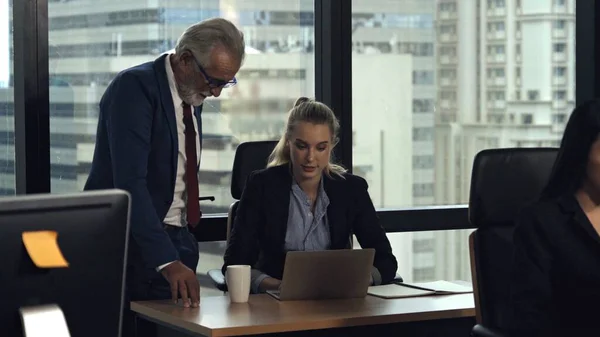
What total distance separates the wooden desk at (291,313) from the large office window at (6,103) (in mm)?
959

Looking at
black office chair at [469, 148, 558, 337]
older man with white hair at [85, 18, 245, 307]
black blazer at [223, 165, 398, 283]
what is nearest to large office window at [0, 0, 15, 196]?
older man with white hair at [85, 18, 245, 307]

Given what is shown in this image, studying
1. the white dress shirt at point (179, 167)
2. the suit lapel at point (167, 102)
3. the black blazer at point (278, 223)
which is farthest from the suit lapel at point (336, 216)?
the suit lapel at point (167, 102)

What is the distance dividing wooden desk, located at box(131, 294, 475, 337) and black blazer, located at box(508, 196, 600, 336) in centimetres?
36

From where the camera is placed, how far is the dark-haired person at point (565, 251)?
8.89 ft

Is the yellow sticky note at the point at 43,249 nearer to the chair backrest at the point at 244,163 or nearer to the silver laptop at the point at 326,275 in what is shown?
the silver laptop at the point at 326,275

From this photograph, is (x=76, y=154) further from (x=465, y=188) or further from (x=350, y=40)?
(x=465, y=188)

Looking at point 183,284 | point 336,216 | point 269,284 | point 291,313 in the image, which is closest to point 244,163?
point 336,216

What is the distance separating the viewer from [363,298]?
326cm

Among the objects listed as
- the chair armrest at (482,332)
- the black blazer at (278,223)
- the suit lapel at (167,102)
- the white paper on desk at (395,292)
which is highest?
the suit lapel at (167,102)

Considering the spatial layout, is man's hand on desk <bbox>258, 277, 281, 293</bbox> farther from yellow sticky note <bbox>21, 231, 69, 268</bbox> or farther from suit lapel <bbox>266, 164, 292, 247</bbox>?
yellow sticky note <bbox>21, 231, 69, 268</bbox>

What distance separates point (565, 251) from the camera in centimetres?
274

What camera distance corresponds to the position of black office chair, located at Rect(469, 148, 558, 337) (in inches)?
119

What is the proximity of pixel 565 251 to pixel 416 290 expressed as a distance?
74 centimetres

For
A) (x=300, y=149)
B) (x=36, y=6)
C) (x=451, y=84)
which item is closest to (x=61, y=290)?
(x=300, y=149)
